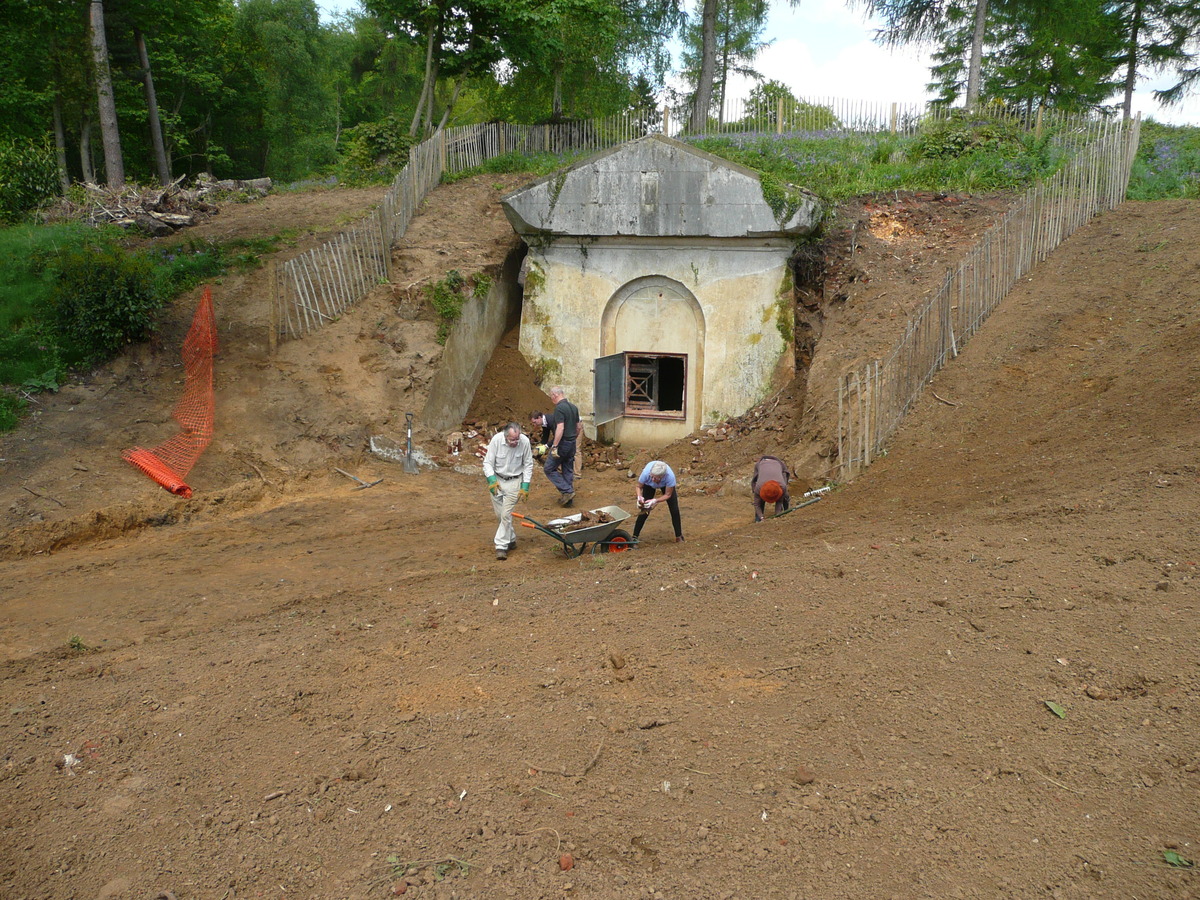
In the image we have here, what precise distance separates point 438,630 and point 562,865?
281 cm

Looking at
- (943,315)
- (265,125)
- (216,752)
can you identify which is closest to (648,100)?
(265,125)

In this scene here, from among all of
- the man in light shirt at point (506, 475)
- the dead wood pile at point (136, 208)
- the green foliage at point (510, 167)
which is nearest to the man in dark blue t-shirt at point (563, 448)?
the man in light shirt at point (506, 475)

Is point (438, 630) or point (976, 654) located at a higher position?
point (976, 654)

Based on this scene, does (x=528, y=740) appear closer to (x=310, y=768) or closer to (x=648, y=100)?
(x=310, y=768)

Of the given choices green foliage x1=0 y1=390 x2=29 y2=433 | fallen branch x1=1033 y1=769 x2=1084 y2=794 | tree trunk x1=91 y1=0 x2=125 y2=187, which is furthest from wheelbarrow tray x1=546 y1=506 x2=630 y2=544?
tree trunk x1=91 y1=0 x2=125 y2=187

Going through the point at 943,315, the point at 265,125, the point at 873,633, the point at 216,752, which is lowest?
the point at 216,752

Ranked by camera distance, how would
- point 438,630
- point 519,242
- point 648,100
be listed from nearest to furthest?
point 438,630, point 519,242, point 648,100

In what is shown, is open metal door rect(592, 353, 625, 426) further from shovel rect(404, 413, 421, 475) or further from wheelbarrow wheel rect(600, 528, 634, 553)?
wheelbarrow wheel rect(600, 528, 634, 553)

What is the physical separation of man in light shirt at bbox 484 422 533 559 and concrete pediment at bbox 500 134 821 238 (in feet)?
24.1

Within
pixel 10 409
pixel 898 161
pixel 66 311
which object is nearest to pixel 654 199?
pixel 898 161

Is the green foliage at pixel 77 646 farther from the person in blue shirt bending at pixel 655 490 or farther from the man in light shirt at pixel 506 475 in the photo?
the person in blue shirt bending at pixel 655 490

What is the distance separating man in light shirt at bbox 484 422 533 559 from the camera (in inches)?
360

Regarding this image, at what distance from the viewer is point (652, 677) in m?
5.56

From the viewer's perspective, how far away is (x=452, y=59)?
23188 millimetres
